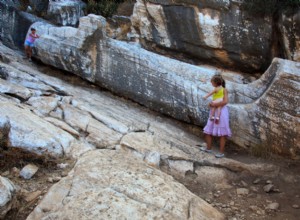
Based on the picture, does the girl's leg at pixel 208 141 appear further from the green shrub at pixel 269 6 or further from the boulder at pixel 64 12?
the boulder at pixel 64 12

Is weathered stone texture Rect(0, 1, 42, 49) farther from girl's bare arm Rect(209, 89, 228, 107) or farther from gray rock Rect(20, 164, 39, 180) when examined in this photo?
girl's bare arm Rect(209, 89, 228, 107)

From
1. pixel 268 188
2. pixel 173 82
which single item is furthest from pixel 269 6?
pixel 268 188

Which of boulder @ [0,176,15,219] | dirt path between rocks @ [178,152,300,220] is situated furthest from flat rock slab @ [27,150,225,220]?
dirt path between rocks @ [178,152,300,220]

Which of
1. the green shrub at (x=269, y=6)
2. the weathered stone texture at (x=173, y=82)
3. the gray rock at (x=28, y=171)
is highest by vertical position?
the green shrub at (x=269, y=6)

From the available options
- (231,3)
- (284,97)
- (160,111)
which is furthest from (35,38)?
(284,97)

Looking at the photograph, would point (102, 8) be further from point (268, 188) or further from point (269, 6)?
point (268, 188)

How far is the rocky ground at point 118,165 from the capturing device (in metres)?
5.30

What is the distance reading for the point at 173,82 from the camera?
870 cm

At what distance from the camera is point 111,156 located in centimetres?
640

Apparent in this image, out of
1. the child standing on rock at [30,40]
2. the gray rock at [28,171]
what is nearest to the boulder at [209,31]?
the child standing on rock at [30,40]

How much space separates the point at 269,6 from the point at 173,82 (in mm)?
2606

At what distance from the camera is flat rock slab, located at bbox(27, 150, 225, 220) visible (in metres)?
4.93

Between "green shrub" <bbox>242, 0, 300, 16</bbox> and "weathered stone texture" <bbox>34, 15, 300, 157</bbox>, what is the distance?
62.0 inches

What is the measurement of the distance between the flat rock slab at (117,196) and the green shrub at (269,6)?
457cm
